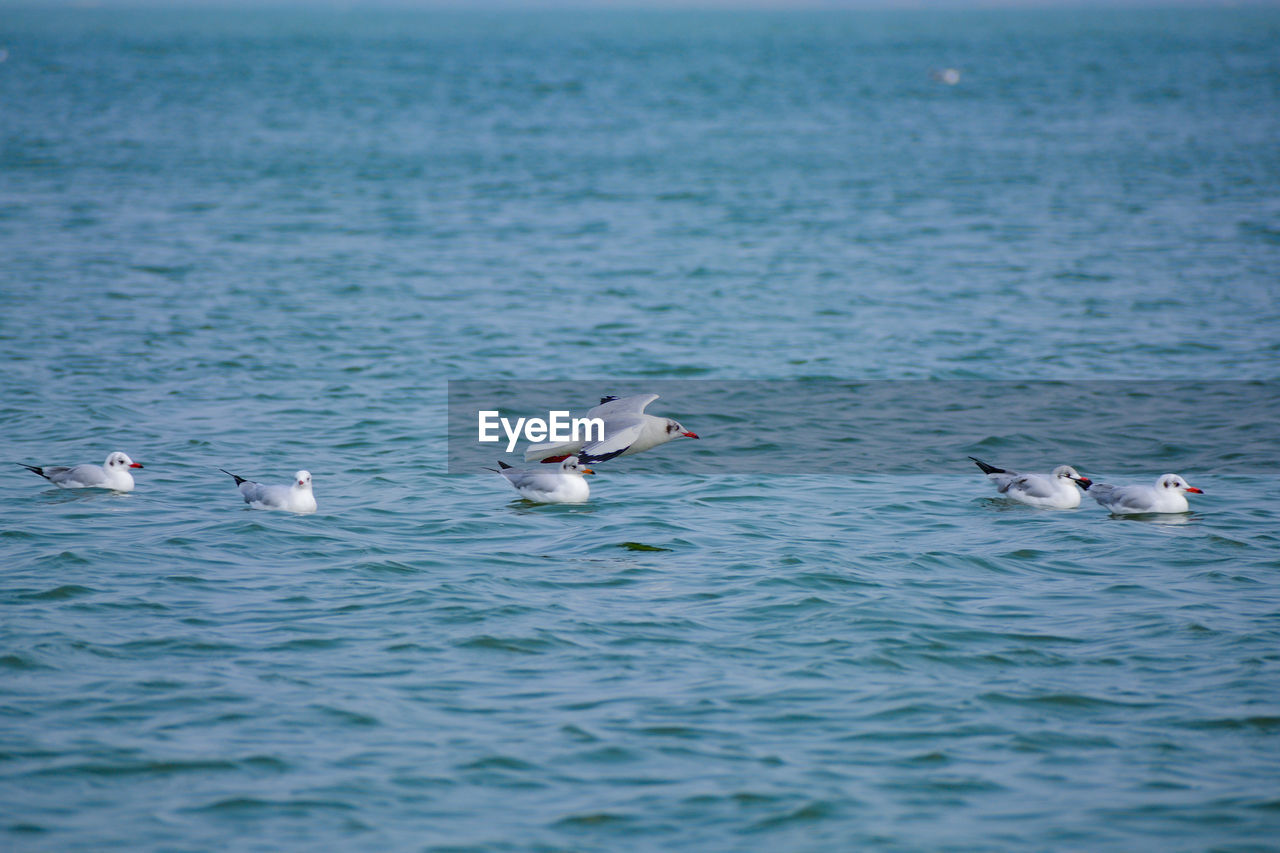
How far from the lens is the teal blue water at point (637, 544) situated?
862 centimetres

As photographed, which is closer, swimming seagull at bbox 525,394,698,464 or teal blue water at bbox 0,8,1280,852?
teal blue water at bbox 0,8,1280,852

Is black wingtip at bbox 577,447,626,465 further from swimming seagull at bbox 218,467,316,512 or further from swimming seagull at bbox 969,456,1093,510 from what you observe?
swimming seagull at bbox 969,456,1093,510

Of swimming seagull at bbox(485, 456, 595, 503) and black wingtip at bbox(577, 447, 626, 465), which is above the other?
black wingtip at bbox(577, 447, 626, 465)

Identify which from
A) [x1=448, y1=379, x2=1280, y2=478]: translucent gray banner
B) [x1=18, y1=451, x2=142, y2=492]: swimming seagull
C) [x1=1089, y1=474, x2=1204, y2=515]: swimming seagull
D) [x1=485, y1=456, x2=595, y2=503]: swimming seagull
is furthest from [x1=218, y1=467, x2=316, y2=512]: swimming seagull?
[x1=1089, y1=474, x2=1204, y2=515]: swimming seagull

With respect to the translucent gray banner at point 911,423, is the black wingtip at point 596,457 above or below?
above

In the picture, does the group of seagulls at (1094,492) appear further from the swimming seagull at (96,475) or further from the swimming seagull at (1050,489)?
the swimming seagull at (96,475)

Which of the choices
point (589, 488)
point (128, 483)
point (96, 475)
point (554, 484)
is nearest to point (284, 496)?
point (128, 483)

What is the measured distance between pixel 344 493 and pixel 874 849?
8.55m

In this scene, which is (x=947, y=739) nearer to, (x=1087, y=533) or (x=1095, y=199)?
(x=1087, y=533)

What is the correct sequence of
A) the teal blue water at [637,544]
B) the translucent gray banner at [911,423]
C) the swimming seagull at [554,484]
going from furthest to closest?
1. the translucent gray banner at [911,423]
2. the swimming seagull at [554,484]
3. the teal blue water at [637,544]

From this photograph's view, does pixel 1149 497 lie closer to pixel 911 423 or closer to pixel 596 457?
pixel 911 423

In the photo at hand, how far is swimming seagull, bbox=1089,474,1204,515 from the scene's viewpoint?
14.0m

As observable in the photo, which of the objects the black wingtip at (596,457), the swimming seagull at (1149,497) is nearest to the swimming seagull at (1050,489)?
the swimming seagull at (1149,497)

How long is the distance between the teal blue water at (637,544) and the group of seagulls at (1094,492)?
0.89 ft
